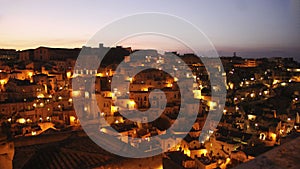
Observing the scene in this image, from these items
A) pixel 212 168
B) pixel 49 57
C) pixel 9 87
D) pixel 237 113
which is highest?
pixel 49 57

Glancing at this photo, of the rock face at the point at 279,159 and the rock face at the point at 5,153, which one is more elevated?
the rock face at the point at 279,159

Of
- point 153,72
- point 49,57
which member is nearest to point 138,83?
point 153,72

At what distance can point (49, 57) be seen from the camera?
3256 centimetres

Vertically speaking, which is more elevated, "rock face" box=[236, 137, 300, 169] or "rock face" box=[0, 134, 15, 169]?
"rock face" box=[236, 137, 300, 169]

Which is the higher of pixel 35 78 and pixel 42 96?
pixel 35 78

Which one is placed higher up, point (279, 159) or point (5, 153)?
point (279, 159)

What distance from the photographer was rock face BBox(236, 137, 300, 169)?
1.70 m

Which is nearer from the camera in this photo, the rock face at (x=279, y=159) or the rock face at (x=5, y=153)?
the rock face at (x=279, y=159)

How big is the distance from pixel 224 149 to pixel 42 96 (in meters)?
15.4

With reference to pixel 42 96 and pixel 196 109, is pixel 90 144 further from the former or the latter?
pixel 42 96

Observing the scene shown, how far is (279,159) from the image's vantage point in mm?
1819

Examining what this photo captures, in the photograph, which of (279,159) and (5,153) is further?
(5,153)

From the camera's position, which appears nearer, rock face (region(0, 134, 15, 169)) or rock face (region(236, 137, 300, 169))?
rock face (region(236, 137, 300, 169))

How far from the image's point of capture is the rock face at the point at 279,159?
1.70 metres
